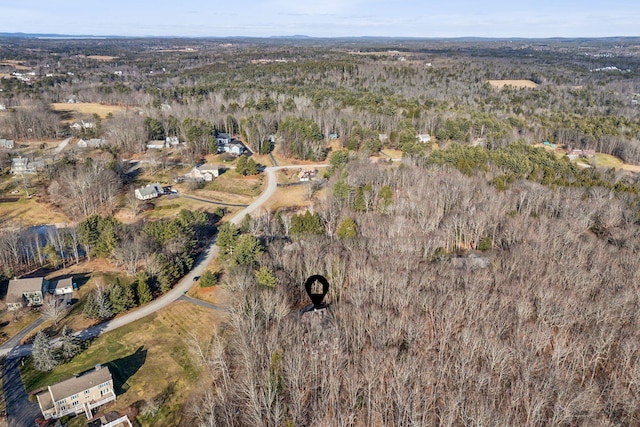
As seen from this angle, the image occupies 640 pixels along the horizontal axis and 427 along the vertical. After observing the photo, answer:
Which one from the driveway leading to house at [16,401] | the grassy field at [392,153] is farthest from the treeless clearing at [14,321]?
the grassy field at [392,153]

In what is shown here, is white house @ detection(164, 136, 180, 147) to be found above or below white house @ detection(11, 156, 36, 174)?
above

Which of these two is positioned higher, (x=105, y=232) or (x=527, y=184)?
(x=527, y=184)

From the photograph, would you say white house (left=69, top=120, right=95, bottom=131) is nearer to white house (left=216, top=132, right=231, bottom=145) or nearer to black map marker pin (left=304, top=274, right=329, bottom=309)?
white house (left=216, top=132, right=231, bottom=145)

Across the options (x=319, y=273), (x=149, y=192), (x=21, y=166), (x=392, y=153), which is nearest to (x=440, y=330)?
(x=319, y=273)


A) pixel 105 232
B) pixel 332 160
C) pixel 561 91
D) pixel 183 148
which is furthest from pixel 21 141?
pixel 561 91

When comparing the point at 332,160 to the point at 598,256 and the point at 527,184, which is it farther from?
the point at 598,256

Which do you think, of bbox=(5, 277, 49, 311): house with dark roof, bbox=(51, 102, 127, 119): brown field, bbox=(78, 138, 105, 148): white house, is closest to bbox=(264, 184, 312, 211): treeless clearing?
bbox=(5, 277, 49, 311): house with dark roof
